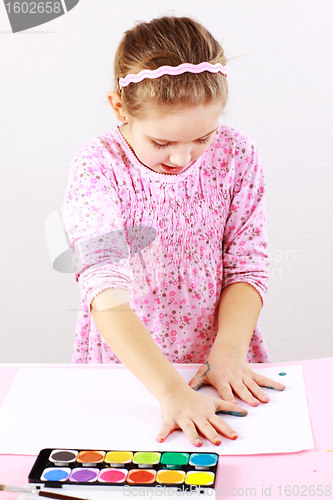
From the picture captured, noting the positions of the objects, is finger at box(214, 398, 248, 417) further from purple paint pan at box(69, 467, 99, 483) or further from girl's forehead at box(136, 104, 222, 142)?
girl's forehead at box(136, 104, 222, 142)

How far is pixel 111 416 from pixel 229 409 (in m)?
0.12

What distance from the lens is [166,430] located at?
57 centimetres

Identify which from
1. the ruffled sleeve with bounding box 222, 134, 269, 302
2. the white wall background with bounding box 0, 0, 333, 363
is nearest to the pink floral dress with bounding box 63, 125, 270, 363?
the ruffled sleeve with bounding box 222, 134, 269, 302

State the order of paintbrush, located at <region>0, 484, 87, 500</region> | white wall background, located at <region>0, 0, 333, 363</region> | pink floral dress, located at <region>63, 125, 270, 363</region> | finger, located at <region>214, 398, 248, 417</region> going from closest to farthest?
1. paintbrush, located at <region>0, 484, 87, 500</region>
2. finger, located at <region>214, 398, 248, 417</region>
3. pink floral dress, located at <region>63, 125, 270, 363</region>
4. white wall background, located at <region>0, 0, 333, 363</region>

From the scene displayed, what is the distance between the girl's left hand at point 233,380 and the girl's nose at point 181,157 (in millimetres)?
237

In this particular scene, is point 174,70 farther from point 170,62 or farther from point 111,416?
Answer: point 111,416

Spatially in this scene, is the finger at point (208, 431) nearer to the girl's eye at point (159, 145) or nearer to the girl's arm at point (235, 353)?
the girl's arm at point (235, 353)

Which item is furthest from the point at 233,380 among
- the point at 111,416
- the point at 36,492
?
the point at 36,492

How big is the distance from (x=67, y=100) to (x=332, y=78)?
0.63 metres

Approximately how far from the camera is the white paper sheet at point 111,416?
556mm

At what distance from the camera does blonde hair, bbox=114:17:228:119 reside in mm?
622

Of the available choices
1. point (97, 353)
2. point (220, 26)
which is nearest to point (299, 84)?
point (220, 26)

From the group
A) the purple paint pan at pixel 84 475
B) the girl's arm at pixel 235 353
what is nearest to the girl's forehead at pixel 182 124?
the girl's arm at pixel 235 353

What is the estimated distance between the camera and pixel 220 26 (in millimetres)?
1305
